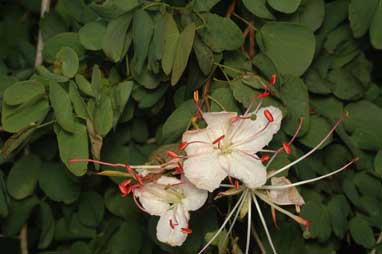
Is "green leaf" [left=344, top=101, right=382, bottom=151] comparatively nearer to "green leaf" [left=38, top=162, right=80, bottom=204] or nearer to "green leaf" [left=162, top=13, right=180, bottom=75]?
"green leaf" [left=162, top=13, right=180, bottom=75]

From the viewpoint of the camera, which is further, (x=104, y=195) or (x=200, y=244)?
(x=104, y=195)

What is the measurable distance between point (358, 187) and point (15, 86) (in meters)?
0.54

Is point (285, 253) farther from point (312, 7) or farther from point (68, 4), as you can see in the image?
point (68, 4)

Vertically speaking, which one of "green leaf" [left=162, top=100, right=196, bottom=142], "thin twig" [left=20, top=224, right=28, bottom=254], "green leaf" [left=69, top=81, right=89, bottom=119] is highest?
"green leaf" [left=69, top=81, right=89, bottom=119]

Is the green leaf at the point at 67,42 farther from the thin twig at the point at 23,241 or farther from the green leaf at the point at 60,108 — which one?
the thin twig at the point at 23,241

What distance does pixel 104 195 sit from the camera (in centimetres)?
108

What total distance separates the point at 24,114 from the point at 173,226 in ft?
0.91

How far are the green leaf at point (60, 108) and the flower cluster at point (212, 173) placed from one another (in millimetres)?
82

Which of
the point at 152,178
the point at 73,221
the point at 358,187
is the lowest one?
the point at 73,221

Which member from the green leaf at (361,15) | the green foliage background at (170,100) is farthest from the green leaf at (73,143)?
the green leaf at (361,15)

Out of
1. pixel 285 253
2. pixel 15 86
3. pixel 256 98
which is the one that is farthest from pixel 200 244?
pixel 15 86

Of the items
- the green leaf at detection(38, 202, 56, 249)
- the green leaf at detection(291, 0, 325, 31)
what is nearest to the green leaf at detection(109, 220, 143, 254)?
the green leaf at detection(38, 202, 56, 249)

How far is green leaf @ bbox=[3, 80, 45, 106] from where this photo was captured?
34.2 inches

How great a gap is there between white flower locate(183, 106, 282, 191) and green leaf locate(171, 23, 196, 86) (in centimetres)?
11
